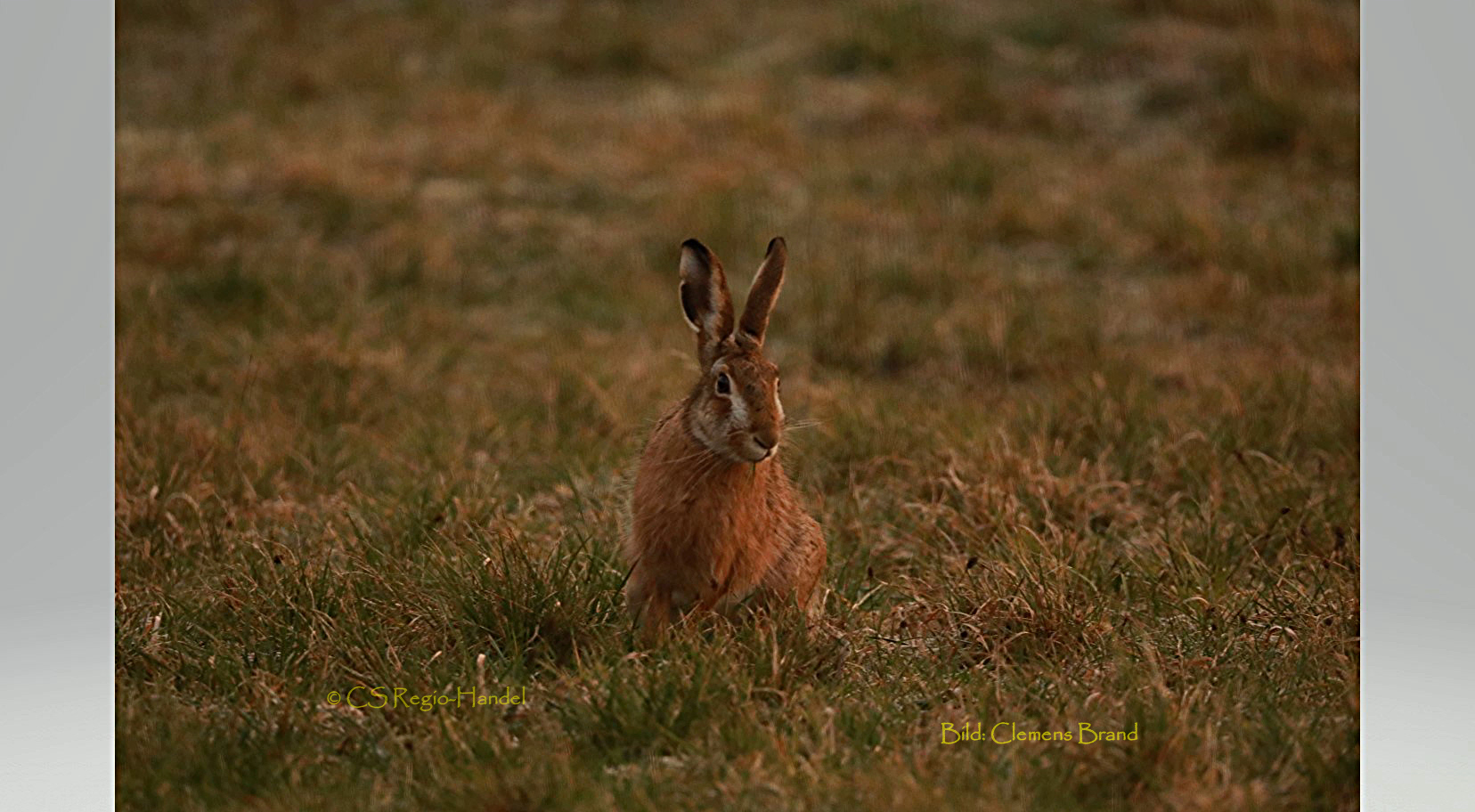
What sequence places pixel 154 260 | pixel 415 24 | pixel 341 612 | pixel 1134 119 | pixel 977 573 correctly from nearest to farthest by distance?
1. pixel 341 612
2. pixel 977 573
3. pixel 154 260
4. pixel 1134 119
5. pixel 415 24

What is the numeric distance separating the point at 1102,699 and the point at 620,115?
20.4ft

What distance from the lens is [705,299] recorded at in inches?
166

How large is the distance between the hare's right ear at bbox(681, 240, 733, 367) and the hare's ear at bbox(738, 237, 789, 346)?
4cm

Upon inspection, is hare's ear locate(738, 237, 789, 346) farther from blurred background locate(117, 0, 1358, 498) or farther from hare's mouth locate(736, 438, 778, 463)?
blurred background locate(117, 0, 1358, 498)

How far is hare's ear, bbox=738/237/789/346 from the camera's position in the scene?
4215 mm
